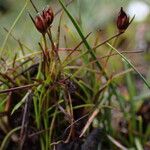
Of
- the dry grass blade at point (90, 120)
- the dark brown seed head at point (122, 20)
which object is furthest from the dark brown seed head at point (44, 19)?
the dry grass blade at point (90, 120)

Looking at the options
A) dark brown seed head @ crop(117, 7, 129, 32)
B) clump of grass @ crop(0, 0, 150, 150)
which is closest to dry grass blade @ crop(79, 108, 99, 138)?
clump of grass @ crop(0, 0, 150, 150)

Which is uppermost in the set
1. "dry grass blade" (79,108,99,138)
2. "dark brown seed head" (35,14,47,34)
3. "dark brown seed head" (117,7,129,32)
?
"dark brown seed head" (35,14,47,34)

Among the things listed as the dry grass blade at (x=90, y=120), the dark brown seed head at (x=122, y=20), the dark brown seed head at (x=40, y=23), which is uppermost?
the dark brown seed head at (x=40, y=23)

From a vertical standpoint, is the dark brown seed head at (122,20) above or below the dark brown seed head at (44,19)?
below

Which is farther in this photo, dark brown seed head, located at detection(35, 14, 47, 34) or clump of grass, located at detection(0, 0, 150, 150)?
clump of grass, located at detection(0, 0, 150, 150)

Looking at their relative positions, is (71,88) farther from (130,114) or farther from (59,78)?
(130,114)

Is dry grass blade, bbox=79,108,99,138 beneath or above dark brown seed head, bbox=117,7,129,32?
beneath

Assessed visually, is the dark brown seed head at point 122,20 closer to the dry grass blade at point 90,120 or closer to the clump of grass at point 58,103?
the clump of grass at point 58,103

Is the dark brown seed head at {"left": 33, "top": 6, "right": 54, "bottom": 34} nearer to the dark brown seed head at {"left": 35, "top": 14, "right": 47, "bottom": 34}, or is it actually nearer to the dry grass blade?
the dark brown seed head at {"left": 35, "top": 14, "right": 47, "bottom": 34}

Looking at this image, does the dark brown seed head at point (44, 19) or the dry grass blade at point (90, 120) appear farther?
the dry grass blade at point (90, 120)
